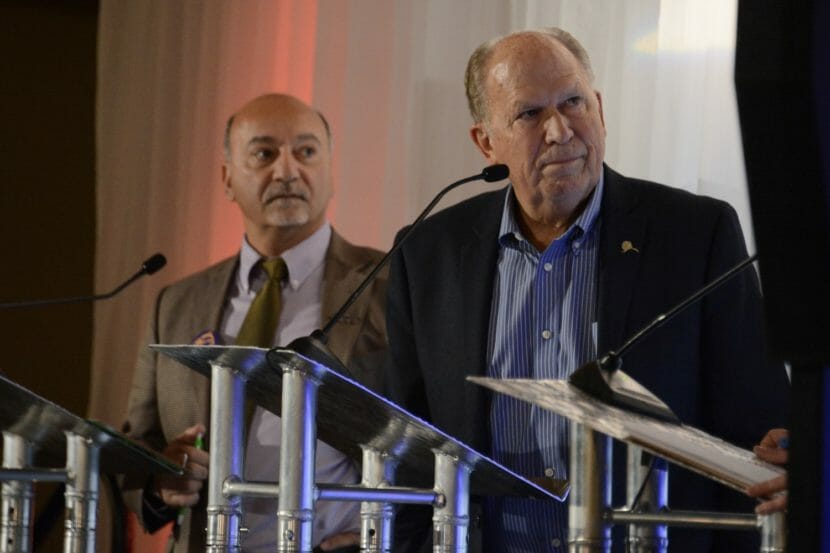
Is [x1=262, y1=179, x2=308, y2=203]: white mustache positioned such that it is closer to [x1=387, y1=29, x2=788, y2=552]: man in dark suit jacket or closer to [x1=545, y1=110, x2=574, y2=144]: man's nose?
[x1=387, y1=29, x2=788, y2=552]: man in dark suit jacket

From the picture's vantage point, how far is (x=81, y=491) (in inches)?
97.0

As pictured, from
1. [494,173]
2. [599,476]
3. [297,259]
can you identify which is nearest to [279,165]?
[297,259]

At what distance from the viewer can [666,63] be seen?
127 inches

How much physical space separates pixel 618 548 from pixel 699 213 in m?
0.60

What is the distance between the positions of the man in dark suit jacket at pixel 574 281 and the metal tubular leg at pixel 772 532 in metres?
0.60

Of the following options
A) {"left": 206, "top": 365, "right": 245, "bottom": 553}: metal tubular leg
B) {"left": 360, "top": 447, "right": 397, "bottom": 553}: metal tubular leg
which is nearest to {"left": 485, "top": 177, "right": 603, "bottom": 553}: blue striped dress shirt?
{"left": 360, "top": 447, "right": 397, "bottom": 553}: metal tubular leg

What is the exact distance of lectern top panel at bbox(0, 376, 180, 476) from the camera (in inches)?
90.7

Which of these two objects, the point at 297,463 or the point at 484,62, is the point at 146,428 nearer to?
the point at 484,62

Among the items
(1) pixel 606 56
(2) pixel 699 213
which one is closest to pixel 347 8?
(1) pixel 606 56

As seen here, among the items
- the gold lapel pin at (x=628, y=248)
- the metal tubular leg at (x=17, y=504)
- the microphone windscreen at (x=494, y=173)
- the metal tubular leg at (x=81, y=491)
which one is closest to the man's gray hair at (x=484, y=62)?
the gold lapel pin at (x=628, y=248)

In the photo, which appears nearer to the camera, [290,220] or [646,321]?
[646,321]

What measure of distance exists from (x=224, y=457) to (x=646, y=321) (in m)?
0.79

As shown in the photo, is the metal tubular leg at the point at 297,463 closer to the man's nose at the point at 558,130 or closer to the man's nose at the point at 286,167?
the man's nose at the point at 558,130

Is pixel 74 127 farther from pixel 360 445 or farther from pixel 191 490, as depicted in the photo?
pixel 360 445
